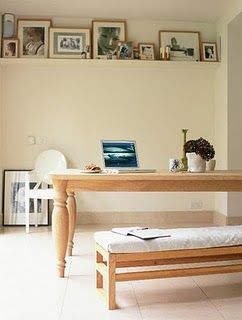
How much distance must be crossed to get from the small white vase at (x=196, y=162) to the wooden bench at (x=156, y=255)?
56cm

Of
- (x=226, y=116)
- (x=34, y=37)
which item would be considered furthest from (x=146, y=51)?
(x=34, y=37)

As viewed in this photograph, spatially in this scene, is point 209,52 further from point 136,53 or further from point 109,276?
point 109,276

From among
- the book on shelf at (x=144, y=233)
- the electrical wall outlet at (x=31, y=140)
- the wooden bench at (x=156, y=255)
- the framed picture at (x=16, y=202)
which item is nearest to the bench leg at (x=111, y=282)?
the wooden bench at (x=156, y=255)

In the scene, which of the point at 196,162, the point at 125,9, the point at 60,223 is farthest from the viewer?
the point at 125,9

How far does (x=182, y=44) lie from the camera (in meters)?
5.55

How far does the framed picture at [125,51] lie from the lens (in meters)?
5.38

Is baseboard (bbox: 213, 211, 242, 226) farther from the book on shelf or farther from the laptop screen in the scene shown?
the book on shelf

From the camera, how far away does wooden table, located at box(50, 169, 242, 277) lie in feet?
9.48

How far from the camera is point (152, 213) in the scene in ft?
18.2

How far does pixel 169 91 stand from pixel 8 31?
2.17m

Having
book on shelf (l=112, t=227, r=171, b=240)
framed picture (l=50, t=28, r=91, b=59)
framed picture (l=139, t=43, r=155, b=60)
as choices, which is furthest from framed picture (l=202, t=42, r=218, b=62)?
book on shelf (l=112, t=227, r=171, b=240)

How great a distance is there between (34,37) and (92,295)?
3.76m

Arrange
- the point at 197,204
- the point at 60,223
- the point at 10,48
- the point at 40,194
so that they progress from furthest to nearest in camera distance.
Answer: the point at 197,204 < the point at 10,48 < the point at 40,194 < the point at 60,223

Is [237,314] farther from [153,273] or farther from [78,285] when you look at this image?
[78,285]
